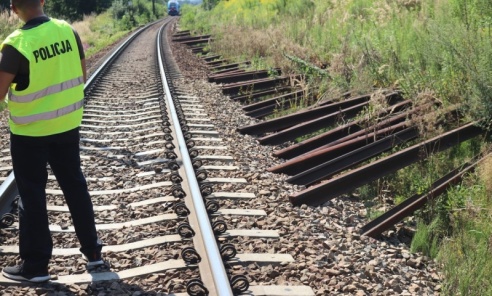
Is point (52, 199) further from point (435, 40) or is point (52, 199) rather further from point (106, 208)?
point (435, 40)

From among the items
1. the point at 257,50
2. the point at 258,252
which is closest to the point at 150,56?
the point at 257,50

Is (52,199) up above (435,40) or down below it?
below

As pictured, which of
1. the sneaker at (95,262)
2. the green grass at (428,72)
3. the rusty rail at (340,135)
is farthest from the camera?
the rusty rail at (340,135)

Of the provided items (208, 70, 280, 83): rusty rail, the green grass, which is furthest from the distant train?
(208, 70, 280, 83): rusty rail

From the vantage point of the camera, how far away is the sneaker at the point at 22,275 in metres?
3.89

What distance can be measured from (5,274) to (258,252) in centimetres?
172

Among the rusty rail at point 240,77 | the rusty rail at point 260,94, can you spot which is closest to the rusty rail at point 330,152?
the rusty rail at point 260,94

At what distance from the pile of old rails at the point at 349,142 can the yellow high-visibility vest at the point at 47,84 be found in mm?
2243

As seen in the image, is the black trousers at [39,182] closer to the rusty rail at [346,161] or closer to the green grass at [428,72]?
the rusty rail at [346,161]

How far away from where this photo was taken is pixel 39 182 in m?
4.01

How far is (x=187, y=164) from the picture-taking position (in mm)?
6000

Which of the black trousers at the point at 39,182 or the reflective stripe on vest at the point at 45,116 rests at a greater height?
the reflective stripe on vest at the point at 45,116

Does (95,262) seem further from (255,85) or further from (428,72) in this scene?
(255,85)

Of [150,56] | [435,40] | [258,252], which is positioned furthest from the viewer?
[150,56]
